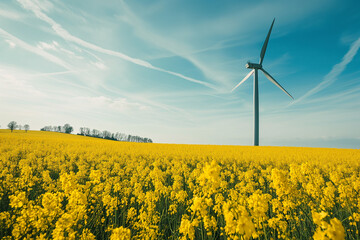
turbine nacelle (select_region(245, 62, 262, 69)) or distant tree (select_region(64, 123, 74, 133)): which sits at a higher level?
turbine nacelle (select_region(245, 62, 262, 69))

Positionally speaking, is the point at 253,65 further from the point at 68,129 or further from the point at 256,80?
the point at 68,129

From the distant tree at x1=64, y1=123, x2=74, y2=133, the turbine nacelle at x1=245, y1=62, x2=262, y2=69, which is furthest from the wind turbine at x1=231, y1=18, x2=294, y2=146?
the distant tree at x1=64, y1=123, x2=74, y2=133

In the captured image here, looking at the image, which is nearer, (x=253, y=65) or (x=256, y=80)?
(x=256, y=80)

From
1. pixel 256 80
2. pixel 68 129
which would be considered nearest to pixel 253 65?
pixel 256 80

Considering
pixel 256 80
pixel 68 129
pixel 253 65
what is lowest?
pixel 68 129

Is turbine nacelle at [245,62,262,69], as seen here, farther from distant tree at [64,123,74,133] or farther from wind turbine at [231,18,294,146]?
distant tree at [64,123,74,133]

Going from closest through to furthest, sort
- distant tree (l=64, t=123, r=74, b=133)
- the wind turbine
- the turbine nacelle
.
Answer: the wind turbine < the turbine nacelle < distant tree (l=64, t=123, r=74, b=133)

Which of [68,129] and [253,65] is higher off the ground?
[253,65]

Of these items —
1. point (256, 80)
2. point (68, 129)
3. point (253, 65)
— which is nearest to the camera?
point (256, 80)

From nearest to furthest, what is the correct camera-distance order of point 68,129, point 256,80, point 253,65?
point 256,80, point 253,65, point 68,129

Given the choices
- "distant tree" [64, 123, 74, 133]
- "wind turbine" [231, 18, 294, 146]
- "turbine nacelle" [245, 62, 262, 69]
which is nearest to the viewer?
"wind turbine" [231, 18, 294, 146]

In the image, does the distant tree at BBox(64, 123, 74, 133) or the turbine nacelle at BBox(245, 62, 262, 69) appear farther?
the distant tree at BBox(64, 123, 74, 133)

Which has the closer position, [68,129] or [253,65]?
[253,65]

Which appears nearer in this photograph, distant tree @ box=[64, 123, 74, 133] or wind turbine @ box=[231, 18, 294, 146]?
wind turbine @ box=[231, 18, 294, 146]
